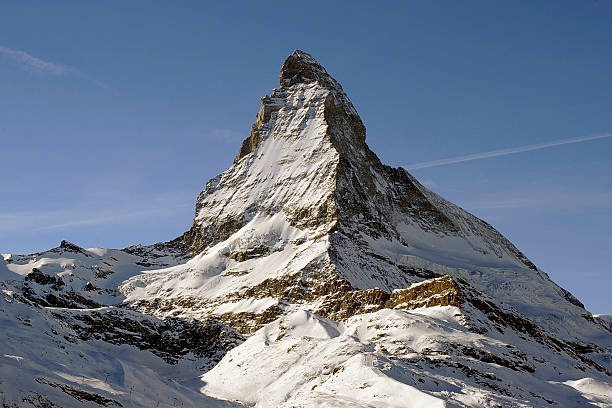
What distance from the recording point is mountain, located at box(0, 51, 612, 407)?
2569 inches

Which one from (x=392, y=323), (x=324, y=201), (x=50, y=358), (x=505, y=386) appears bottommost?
(x=50, y=358)

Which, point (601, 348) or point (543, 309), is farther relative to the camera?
point (543, 309)

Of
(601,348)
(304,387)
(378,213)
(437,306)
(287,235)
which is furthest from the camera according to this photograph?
(378,213)

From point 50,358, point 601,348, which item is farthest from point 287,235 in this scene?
point 50,358

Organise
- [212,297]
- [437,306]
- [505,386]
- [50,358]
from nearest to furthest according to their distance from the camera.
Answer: [50,358]
[505,386]
[437,306]
[212,297]

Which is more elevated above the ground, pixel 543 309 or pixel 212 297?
pixel 543 309

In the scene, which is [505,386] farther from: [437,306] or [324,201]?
[324,201]

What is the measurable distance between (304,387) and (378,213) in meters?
123

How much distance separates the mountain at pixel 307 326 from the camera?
65250mm

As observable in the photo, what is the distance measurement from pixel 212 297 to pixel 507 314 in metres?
78.5

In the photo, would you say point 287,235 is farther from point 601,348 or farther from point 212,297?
point 601,348

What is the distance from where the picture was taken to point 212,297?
168500 millimetres

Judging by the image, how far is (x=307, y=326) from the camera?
114 m

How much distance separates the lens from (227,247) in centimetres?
19150
